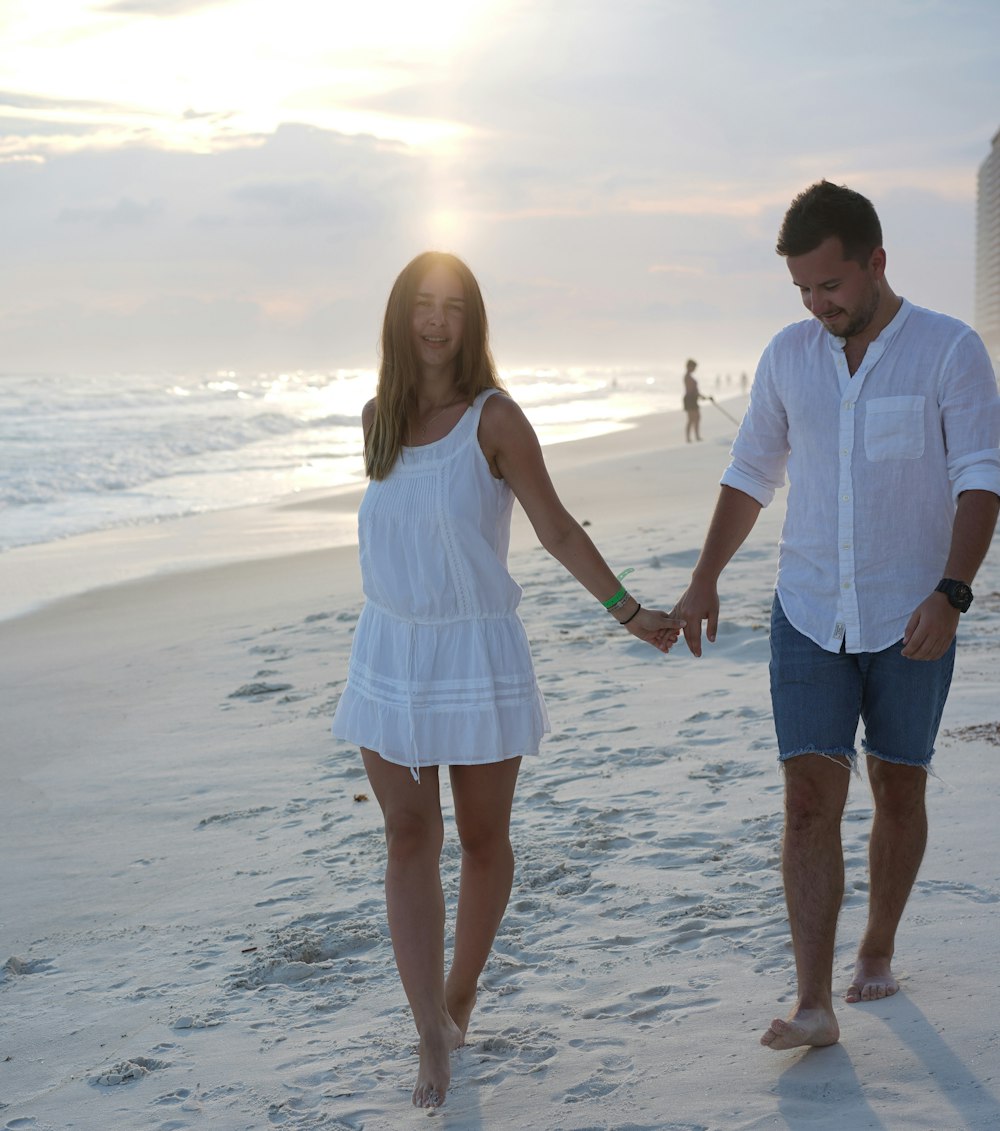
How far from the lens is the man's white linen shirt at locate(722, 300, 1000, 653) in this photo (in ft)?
9.73

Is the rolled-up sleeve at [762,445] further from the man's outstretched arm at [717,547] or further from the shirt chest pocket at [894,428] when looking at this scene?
the shirt chest pocket at [894,428]

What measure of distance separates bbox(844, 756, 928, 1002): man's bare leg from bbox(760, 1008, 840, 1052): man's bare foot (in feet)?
0.92

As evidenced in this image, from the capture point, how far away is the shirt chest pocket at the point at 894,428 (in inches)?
118

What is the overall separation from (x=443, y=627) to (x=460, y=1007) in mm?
968

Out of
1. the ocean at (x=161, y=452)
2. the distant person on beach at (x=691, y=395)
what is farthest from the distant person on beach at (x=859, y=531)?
the distant person on beach at (x=691, y=395)

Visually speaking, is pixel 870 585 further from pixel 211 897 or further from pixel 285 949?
pixel 211 897

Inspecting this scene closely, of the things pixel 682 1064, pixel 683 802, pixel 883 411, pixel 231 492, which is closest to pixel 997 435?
pixel 883 411

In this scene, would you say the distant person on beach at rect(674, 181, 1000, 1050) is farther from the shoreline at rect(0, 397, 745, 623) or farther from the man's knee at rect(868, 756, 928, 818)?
the shoreline at rect(0, 397, 745, 623)

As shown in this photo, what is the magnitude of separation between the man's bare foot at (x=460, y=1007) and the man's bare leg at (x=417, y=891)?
0.12m

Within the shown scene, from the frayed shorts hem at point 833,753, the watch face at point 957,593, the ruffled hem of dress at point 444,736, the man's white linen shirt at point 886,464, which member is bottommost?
the frayed shorts hem at point 833,753

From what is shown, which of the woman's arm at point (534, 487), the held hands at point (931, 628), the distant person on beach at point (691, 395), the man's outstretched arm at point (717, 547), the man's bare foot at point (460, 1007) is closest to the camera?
the held hands at point (931, 628)

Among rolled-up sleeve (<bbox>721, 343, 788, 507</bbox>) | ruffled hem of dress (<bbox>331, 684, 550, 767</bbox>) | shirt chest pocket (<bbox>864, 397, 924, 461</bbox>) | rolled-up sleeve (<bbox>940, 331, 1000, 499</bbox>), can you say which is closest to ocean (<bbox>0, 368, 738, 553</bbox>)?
ruffled hem of dress (<bbox>331, 684, 550, 767</bbox>)

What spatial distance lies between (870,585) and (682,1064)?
3.89 ft

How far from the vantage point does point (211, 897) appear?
4.41 metres
